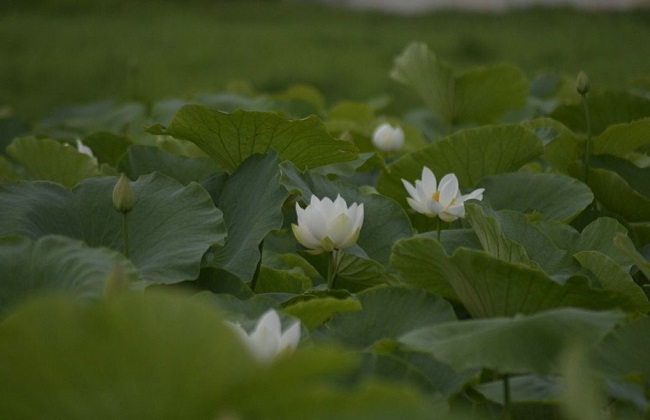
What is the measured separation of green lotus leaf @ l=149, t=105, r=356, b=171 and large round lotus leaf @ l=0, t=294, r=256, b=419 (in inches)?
27.8

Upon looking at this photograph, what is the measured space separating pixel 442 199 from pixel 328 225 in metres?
0.24

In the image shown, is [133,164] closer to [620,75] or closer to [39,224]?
[39,224]

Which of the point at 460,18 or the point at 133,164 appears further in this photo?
the point at 460,18

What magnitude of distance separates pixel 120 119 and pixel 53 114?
0.57m

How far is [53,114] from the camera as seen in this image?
3.09m

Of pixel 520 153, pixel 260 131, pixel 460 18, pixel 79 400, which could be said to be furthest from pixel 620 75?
pixel 79 400

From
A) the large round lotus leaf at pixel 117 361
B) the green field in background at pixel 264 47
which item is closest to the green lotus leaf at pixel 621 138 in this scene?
the large round lotus leaf at pixel 117 361

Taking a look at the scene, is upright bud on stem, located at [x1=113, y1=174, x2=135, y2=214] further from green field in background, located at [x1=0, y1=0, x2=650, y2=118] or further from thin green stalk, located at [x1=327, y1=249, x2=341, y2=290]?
green field in background, located at [x1=0, y1=0, x2=650, y2=118]

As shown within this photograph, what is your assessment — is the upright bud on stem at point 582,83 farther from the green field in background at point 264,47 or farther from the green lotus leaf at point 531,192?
the green field in background at point 264,47

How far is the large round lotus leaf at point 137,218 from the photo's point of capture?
1.14 metres

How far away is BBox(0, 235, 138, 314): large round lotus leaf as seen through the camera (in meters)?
0.93

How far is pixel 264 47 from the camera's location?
6988mm

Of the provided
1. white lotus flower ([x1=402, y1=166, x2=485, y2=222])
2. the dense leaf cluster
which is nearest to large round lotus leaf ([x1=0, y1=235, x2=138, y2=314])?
the dense leaf cluster

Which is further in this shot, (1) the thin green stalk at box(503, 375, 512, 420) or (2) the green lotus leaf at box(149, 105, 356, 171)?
(2) the green lotus leaf at box(149, 105, 356, 171)
